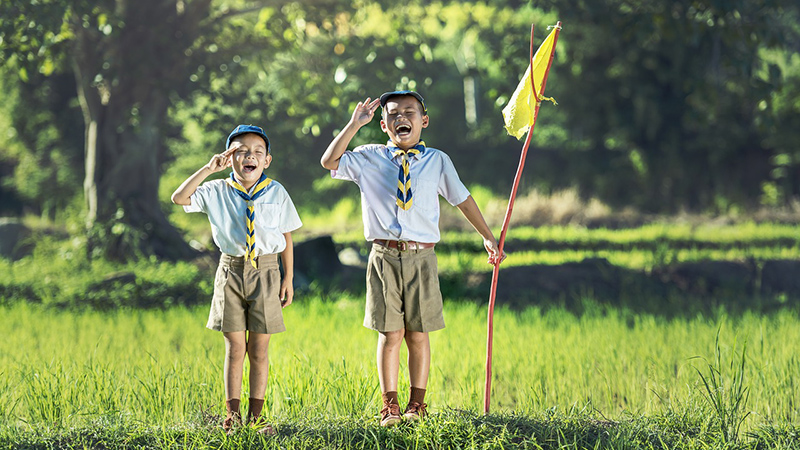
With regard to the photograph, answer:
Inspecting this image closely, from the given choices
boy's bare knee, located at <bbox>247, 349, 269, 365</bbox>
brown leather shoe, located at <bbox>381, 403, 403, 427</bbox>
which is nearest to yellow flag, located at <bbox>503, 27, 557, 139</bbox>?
brown leather shoe, located at <bbox>381, 403, 403, 427</bbox>

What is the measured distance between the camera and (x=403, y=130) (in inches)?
150

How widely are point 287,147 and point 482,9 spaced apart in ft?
55.2

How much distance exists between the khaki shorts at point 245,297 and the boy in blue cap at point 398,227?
0.42 m

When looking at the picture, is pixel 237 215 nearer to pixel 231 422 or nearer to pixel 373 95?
pixel 231 422

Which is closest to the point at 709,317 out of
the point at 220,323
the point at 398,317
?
the point at 398,317

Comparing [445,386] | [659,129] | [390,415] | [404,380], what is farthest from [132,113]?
[659,129]

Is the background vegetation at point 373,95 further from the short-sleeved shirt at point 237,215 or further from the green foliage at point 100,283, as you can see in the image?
the short-sleeved shirt at point 237,215

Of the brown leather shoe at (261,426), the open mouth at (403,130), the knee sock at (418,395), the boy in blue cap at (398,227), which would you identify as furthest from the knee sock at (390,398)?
the open mouth at (403,130)

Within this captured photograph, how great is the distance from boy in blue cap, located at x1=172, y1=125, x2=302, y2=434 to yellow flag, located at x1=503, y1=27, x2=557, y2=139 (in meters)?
1.08

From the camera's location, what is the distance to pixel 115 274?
906cm

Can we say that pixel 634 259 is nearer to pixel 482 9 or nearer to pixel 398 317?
pixel 398 317

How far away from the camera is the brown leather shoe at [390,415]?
3791mm

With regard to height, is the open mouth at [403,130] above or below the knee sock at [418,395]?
above

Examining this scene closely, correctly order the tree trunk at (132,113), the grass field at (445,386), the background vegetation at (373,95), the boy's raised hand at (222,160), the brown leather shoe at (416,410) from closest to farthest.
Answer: the boy's raised hand at (222,160) → the grass field at (445,386) → the brown leather shoe at (416,410) → the background vegetation at (373,95) → the tree trunk at (132,113)
